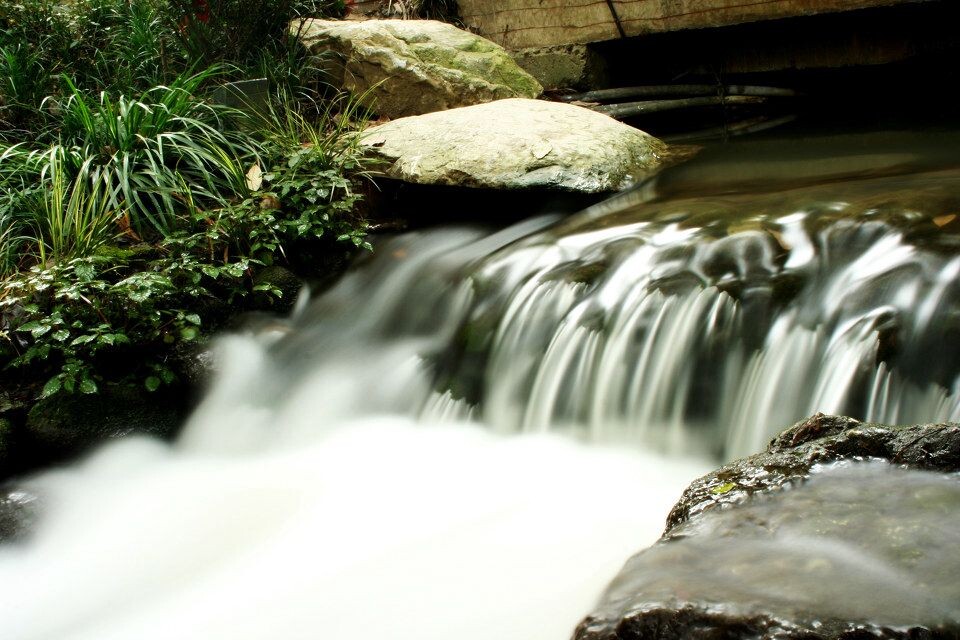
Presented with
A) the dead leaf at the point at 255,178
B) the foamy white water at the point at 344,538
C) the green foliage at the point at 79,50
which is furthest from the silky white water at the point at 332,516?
the green foliage at the point at 79,50

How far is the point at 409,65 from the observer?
6168 millimetres

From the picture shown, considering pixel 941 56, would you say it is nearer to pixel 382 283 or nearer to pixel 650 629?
pixel 382 283

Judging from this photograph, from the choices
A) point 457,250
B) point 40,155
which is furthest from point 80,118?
point 457,250

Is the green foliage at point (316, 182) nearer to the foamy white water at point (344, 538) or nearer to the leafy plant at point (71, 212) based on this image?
the leafy plant at point (71, 212)

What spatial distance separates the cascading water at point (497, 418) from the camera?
9.01ft

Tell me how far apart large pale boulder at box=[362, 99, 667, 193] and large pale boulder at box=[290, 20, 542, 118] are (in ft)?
2.52

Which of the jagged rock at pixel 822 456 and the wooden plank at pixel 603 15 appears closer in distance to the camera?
the jagged rock at pixel 822 456

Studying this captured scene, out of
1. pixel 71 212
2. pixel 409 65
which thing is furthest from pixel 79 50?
pixel 71 212

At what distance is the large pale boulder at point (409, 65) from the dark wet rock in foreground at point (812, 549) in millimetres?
4702

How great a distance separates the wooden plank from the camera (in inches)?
225

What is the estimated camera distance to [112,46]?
6527 mm

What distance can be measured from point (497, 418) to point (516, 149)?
72.3 inches

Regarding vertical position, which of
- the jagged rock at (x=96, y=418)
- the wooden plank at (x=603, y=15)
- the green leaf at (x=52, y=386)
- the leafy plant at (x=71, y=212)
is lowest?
the jagged rock at (x=96, y=418)

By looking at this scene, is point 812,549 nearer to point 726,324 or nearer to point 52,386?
point 726,324
